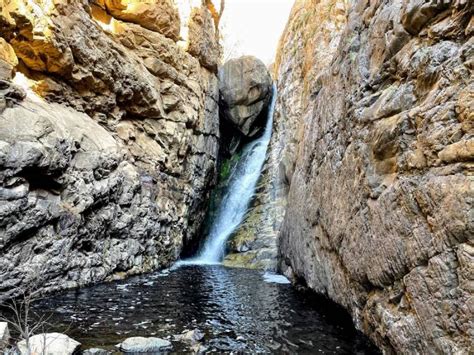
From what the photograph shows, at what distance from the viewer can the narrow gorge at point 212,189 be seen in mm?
6555

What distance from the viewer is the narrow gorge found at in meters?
6.55

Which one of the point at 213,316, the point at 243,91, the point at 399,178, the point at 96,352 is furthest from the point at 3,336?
the point at 243,91

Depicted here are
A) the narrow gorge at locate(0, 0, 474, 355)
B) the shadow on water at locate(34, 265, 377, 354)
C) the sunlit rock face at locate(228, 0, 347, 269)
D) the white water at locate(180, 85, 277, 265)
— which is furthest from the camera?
the white water at locate(180, 85, 277, 265)

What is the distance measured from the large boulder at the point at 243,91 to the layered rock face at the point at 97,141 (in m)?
5.65

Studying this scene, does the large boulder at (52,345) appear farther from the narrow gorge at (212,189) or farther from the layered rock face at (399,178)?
the layered rock face at (399,178)

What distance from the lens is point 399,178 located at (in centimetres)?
770

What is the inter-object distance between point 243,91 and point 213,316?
2744 cm

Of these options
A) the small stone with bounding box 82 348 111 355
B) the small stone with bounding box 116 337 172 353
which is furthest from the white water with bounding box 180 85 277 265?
the small stone with bounding box 82 348 111 355

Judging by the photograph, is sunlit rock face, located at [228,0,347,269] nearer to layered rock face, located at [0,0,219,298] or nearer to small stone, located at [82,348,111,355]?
layered rock face, located at [0,0,219,298]

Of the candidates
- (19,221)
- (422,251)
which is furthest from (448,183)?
(19,221)

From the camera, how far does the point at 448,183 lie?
Answer: 5.90 meters

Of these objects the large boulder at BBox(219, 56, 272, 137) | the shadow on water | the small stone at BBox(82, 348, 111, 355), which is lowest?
the small stone at BBox(82, 348, 111, 355)

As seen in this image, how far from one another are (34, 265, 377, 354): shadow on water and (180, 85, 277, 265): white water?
10988 millimetres

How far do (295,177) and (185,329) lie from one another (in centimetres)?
1027
